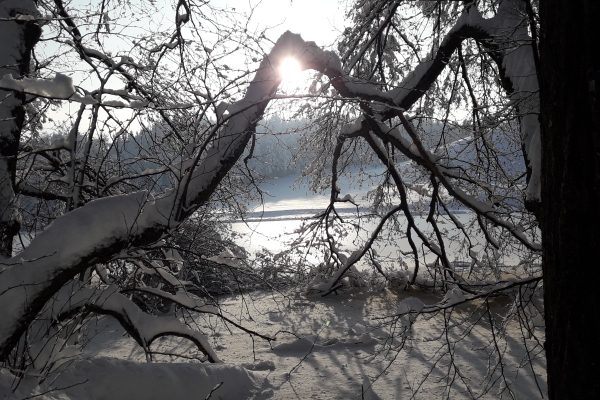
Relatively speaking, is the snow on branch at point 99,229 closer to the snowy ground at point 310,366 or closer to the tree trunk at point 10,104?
the snowy ground at point 310,366

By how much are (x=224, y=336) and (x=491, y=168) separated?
16.0 feet

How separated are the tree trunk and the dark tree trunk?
10.6 ft

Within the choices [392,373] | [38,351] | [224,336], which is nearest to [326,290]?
[224,336]

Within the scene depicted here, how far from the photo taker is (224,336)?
6.73 metres

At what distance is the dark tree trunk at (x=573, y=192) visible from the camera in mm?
1708

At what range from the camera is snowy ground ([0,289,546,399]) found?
10.4ft

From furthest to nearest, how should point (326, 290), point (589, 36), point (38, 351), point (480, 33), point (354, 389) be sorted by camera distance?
1. point (326, 290)
2. point (354, 389)
3. point (480, 33)
4. point (38, 351)
5. point (589, 36)

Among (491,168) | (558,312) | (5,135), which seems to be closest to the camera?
(558,312)

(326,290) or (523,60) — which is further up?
(523,60)

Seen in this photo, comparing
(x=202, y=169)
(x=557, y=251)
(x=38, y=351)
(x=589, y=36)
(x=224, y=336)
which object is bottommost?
(x=224, y=336)

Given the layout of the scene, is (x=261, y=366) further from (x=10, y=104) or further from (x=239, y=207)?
(x=10, y=104)

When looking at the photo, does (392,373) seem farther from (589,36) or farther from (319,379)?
(589,36)

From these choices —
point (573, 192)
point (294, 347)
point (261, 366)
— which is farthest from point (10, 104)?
point (294, 347)

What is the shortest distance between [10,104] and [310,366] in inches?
164
